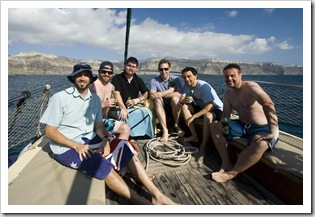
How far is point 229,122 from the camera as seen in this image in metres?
2.98

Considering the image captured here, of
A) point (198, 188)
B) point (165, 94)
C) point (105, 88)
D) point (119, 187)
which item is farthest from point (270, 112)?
point (105, 88)

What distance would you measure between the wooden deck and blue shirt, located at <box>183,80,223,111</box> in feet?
3.62

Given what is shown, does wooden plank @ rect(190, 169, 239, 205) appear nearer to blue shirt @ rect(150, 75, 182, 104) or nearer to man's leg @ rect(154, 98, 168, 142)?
man's leg @ rect(154, 98, 168, 142)

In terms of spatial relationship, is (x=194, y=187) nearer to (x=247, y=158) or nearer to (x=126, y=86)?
(x=247, y=158)

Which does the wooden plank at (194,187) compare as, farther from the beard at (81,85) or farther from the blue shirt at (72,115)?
the beard at (81,85)

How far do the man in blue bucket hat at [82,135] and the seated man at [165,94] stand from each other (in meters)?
1.60

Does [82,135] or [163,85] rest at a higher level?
[163,85]

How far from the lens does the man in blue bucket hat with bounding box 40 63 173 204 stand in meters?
2.09

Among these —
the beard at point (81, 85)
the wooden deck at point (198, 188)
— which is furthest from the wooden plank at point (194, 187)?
the beard at point (81, 85)

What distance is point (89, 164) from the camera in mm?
2062

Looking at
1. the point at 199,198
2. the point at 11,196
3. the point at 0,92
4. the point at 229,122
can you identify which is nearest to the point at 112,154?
the point at 11,196

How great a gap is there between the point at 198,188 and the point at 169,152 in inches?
32.1

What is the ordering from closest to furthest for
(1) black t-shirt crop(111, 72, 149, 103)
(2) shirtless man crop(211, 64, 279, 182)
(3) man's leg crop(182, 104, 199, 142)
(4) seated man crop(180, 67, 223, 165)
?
(2) shirtless man crop(211, 64, 279, 182) < (4) seated man crop(180, 67, 223, 165) < (3) man's leg crop(182, 104, 199, 142) < (1) black t-shirt crop(111, 72, 149, 103)

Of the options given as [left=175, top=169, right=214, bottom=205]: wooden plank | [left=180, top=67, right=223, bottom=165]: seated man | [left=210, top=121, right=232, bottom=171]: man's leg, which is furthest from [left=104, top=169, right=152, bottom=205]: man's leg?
[left=180, top=67, right=223, bottom=165]: seated man
